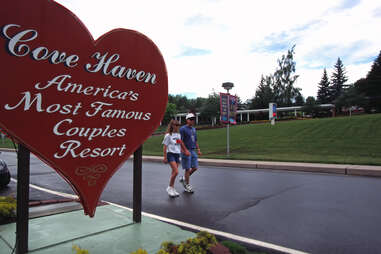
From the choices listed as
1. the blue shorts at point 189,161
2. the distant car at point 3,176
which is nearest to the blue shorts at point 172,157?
the blue shorts at point 189,161

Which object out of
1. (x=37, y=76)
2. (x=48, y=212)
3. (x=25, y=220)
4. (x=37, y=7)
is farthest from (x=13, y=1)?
(x=48, y=212)

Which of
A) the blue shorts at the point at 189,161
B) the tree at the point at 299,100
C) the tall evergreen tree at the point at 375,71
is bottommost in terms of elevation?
the blue shorts at the point at 189,161

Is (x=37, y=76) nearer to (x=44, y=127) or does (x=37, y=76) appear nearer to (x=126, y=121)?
(x=44, y=127)

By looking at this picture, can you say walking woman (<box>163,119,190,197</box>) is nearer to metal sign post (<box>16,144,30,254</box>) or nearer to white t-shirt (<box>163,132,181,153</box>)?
white t-shirt (<box>163,132,181,153</box>)

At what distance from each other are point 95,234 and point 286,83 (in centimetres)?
6495

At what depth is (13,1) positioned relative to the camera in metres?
2.50

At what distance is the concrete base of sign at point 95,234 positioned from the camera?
3111 millimetres

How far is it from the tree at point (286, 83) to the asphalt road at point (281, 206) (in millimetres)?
57559

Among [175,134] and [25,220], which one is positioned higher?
[175,134]

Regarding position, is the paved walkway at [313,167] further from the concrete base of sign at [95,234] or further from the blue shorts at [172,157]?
the concrete base of sign at [95,234]

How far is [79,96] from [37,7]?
0.91 metres

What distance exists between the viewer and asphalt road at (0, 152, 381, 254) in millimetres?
3596

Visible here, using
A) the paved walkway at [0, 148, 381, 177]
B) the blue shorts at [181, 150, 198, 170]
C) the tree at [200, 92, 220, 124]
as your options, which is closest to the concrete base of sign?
the blue shorts at [181, 150, 198, 170]

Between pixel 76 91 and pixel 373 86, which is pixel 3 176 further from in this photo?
pixel 373 86
